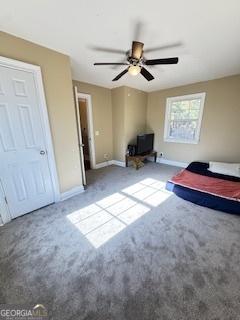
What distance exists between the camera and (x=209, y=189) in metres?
2.57

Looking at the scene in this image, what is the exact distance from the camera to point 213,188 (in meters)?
2.60

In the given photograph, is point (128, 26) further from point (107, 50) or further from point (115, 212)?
point (115, 212)

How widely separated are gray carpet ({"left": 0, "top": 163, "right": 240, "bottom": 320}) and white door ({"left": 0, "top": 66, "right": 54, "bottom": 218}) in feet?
1.08

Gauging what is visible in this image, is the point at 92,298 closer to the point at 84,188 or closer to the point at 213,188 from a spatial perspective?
the point at 84,188

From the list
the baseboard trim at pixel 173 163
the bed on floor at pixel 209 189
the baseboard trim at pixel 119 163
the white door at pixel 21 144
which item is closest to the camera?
the white door at pixel 21 144

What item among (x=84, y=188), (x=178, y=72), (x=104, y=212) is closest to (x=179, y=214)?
(x=104, y=212)

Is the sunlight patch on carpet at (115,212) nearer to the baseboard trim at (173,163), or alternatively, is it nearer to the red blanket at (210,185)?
the red blanket at (210,185)

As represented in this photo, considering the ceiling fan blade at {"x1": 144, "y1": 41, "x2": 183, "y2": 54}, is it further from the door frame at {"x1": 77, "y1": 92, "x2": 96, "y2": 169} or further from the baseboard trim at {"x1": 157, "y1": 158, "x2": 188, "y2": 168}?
the baseboard trim at {"x1": 157, "y1": 158, "x2": 188, "y2": 168}

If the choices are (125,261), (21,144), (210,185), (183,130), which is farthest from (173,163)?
(21,144)

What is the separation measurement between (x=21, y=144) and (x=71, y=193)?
1249mm

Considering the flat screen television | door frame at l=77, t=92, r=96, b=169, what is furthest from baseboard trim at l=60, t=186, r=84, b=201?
the flat screen television

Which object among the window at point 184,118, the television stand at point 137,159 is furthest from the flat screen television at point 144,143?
the window at point 184,118

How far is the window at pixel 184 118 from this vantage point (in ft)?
12.9

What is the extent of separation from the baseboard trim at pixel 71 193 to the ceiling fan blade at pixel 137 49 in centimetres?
246
